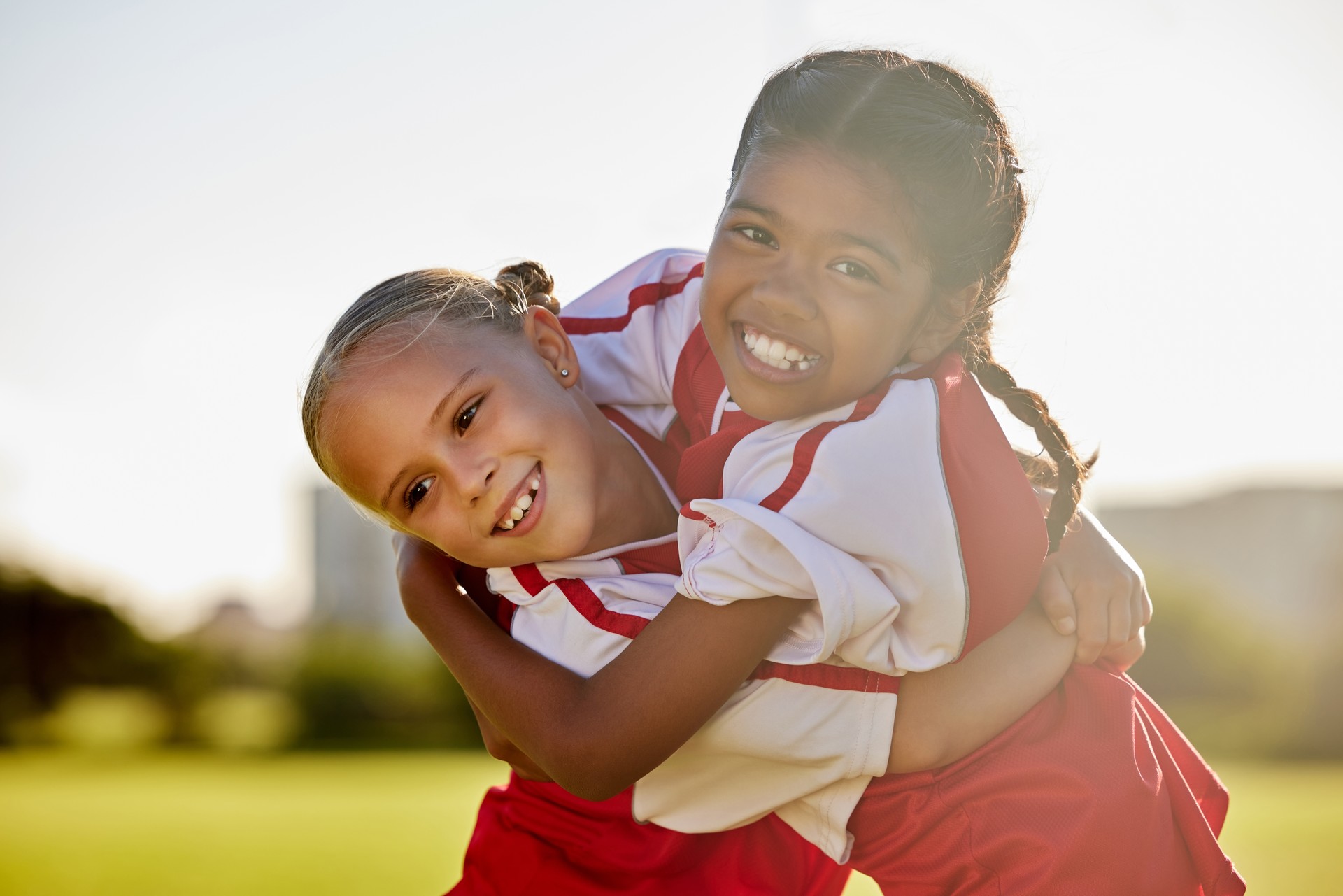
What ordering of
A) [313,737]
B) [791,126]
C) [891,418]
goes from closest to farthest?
[891,418] < [791,126] < [313,737]

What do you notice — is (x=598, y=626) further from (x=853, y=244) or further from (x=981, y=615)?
(x=853, y=244)

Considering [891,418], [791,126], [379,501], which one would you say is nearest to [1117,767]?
[891,418]

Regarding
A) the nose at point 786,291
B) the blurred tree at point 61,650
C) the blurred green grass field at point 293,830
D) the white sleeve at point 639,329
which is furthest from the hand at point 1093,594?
the blurred tree at point 61,650

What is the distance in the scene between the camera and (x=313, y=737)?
21391mm

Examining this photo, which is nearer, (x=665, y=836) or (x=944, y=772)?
(x=944, y=772)

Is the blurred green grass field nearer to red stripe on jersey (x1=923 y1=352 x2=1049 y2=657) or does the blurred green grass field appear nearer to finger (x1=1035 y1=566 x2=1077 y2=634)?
finger (x1=1035 y1=566 x2=1077 y2=634)

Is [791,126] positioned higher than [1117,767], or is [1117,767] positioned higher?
[791,126]

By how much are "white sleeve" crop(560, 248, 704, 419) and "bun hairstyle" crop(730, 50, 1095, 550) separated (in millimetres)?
343

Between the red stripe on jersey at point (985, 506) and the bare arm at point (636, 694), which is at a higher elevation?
the red stripe on jersey at point (985, 506)

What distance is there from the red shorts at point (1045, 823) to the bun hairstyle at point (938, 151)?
33cm

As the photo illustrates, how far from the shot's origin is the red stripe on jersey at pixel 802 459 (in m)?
1.40

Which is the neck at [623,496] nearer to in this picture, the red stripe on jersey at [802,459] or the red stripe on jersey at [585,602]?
the red stripe on jersey at [585,602]

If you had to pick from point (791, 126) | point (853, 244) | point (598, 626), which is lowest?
point (598, 626)

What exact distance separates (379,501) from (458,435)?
193 millimetres
